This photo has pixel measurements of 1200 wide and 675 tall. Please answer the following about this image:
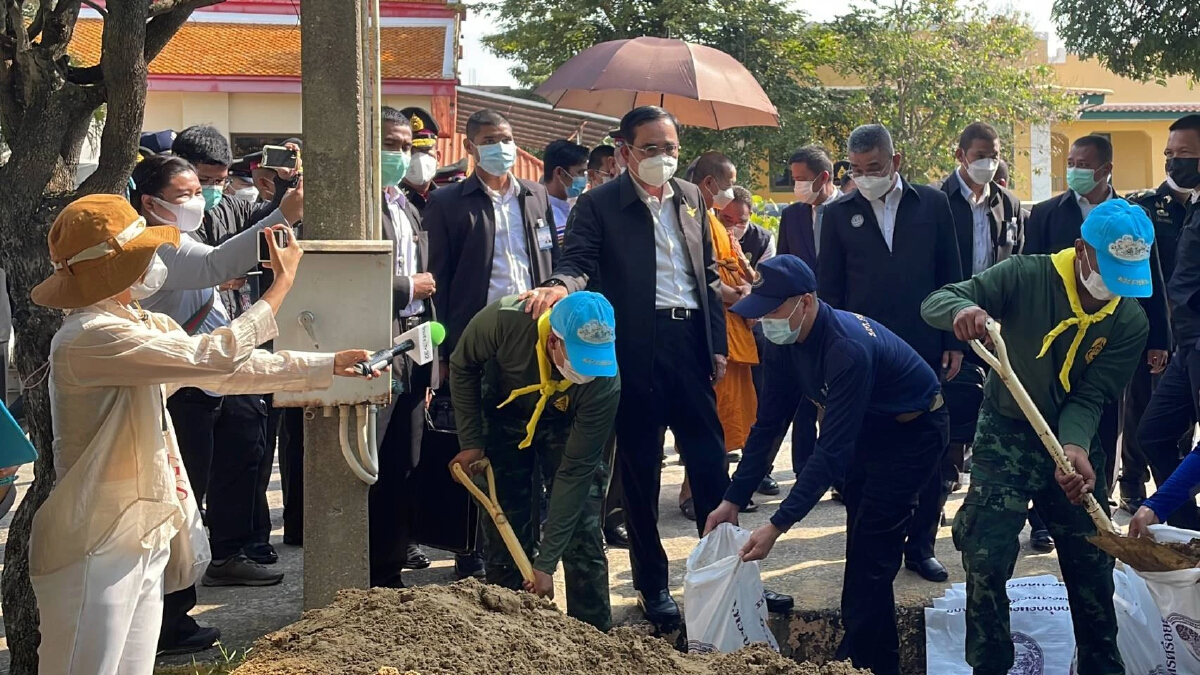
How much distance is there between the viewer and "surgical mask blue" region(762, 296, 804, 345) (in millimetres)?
4797

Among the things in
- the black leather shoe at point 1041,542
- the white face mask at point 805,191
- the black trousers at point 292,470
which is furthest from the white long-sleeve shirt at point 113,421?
the white face mask at point 805,191

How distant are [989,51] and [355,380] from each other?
25254mm

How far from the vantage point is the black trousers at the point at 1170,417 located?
6.29m

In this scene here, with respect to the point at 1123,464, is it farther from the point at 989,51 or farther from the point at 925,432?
the point at 989,51

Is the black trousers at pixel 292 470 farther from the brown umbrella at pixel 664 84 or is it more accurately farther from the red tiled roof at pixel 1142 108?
Answer: the red tiled roof at pixel 1142 108

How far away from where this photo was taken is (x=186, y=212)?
4.98 meters

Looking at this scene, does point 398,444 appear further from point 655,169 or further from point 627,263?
point 655,169

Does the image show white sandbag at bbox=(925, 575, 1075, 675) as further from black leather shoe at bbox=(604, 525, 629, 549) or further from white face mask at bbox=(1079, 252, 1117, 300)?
black leather shoe at bbox=(604, 525, 629, 549)

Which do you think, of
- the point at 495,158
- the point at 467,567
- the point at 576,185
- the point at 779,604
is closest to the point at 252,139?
the point at 576,185

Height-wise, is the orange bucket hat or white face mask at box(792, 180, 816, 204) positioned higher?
white face mask at box(792, 180, 816, 204)

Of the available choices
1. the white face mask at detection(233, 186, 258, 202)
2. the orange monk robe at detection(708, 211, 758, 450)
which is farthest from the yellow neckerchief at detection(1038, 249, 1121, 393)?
the white face mask at detection(233, 186, 258, 202)

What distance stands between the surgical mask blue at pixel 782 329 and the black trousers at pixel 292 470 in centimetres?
257

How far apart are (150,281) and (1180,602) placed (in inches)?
144

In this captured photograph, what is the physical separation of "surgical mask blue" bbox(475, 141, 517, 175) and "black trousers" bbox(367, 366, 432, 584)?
48.1 inches
